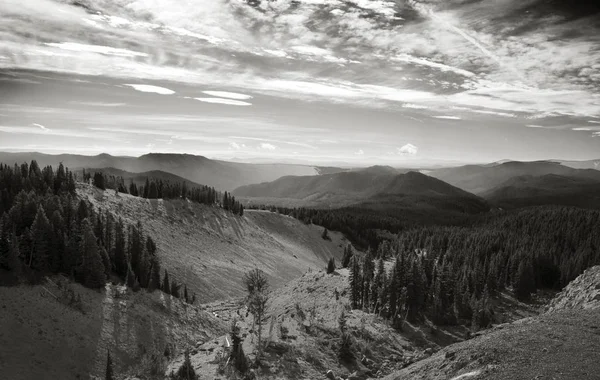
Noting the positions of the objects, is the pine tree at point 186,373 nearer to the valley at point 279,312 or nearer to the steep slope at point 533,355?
the valley at point 279,312

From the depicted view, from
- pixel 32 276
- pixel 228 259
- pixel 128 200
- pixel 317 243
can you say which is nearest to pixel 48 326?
pixel 32 276

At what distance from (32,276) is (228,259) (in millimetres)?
74330

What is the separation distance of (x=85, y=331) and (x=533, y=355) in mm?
50648

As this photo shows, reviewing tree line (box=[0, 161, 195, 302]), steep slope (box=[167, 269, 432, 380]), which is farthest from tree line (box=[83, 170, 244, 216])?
steep slope (box=[167, 269, 432, 380])

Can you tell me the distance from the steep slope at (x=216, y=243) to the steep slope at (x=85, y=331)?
2984 cm

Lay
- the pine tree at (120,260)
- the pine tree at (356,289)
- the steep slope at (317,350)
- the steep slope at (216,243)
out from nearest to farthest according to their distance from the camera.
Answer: the steep slope at (317,350), the pine tree at (356,289), the pine tree at (120,260), the steep slope at (216,243)

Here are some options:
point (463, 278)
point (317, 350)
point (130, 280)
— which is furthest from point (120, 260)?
point (463, 278)

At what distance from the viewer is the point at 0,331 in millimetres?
39219

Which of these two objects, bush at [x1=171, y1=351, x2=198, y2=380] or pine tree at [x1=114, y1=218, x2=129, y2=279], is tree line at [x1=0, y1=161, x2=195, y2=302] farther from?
bush at [x1=171, y1=351, x2=198, y2=380]

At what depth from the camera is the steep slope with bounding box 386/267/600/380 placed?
1878 cm

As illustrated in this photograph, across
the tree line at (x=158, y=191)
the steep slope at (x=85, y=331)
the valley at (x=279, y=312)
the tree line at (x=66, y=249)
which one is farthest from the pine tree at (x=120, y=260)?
the tree line at (x=158, y=191)

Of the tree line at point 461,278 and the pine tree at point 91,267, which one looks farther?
the tree line at point 461,278

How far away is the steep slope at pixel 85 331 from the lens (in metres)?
38.5

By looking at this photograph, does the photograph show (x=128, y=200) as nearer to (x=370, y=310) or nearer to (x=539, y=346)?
(x=370, y=310)
